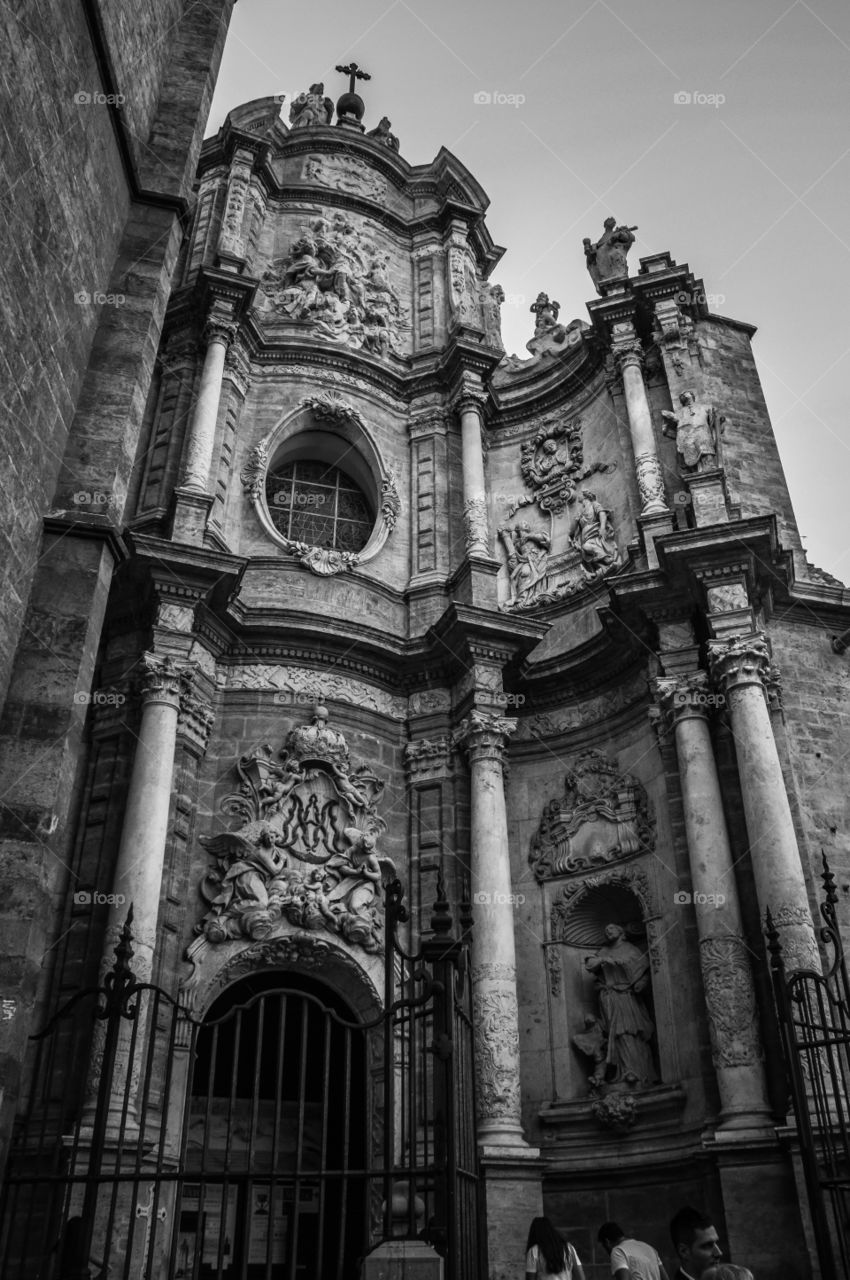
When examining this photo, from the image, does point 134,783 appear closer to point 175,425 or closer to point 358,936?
point 358,936

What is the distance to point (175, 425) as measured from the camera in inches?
560

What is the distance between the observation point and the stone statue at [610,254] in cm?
1548

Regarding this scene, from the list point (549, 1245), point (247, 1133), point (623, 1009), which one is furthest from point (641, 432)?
point (549, 1245)

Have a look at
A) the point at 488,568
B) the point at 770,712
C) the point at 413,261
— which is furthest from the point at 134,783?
the point at 413,261

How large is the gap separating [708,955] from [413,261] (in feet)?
41.5

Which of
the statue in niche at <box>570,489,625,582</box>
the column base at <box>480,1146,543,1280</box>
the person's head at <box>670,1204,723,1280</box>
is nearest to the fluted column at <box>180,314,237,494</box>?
the statue in niche at <box>570,489,625,582</box>

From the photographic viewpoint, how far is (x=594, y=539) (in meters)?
14.2

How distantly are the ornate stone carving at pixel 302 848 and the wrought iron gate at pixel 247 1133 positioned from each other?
0.92m

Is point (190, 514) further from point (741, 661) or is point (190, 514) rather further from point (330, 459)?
point (741, 661)

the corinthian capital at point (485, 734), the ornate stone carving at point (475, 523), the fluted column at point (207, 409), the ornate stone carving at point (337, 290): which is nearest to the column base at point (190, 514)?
the fluted column at point (207, 409)

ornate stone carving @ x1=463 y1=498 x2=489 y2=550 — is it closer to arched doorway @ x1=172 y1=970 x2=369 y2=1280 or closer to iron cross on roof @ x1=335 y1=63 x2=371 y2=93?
arched doorway @ x1=172 y1=970 x2=369 y2=1280

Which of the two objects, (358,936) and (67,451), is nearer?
(67,451)

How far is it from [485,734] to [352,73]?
14089mm

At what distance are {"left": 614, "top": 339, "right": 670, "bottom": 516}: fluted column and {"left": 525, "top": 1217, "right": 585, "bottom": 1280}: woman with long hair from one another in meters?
8.93
